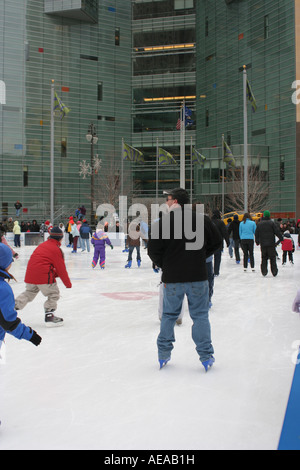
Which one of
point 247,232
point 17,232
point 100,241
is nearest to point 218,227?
point 247,232

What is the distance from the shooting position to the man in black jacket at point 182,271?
4207 millimetres

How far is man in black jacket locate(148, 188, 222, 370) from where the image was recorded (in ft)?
13.8

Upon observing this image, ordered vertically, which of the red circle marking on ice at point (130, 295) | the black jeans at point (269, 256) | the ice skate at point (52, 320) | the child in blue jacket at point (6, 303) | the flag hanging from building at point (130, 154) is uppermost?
the flag hanging from building at point (130, 154)

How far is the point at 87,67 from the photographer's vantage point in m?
66.2

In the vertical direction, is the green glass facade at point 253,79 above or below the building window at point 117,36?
below

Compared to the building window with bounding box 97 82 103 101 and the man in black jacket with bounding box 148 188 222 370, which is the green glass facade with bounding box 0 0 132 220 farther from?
the man in black jacket with bounding box 148 188 222 370

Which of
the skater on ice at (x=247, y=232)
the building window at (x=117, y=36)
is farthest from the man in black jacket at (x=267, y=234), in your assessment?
the building window at (x=117, y=36)

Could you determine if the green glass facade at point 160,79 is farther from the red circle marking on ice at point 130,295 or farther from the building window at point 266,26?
the red circle marking on ice at point 130,295

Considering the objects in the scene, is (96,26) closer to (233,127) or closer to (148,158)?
(148,158)

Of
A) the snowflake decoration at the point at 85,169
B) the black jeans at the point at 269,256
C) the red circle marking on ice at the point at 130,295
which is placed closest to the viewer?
the red circle marking on ice at the point at 130,295

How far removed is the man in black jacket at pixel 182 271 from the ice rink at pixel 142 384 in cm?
31

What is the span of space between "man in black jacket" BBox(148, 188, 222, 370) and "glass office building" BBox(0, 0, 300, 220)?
152ft
